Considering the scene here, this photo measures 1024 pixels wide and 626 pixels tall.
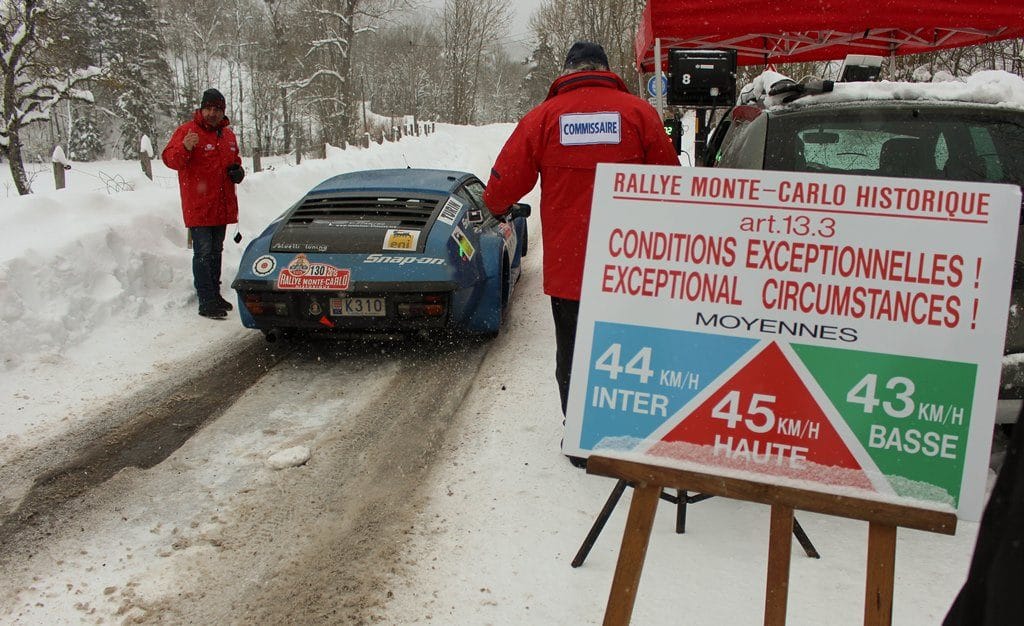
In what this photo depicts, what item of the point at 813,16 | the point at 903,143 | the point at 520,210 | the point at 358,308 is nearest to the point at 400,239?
the point at 358,308

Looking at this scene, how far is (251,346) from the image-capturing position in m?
5.44

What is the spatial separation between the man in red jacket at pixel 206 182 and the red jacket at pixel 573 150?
11.6ft

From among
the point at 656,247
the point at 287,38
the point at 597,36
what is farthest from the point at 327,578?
the point at 287,38

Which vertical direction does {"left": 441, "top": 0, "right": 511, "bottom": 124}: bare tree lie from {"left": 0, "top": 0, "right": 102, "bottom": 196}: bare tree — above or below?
above

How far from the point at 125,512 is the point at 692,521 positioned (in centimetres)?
256

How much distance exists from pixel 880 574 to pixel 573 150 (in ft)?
7.22

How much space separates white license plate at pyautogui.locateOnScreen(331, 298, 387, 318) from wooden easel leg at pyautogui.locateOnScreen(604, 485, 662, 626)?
3.16 metres

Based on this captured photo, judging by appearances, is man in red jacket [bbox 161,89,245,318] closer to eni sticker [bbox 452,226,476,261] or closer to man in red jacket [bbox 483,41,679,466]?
eni sticker [bbox 452,226,476,261]

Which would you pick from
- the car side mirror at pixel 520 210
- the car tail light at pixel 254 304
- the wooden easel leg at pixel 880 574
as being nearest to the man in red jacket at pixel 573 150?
the car side mirror at pixel 520 210

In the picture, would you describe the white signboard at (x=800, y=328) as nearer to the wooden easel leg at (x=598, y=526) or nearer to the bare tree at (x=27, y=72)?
the wooden easel leg at (x=598, y=526)

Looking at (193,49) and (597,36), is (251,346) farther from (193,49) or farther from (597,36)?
(193,49)

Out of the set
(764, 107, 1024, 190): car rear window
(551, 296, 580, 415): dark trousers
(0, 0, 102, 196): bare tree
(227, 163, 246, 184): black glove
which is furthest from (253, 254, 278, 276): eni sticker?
(0, 0, 102, 196): bare tree

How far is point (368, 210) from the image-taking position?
534 centimetres

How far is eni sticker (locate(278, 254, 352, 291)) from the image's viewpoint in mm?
4715
